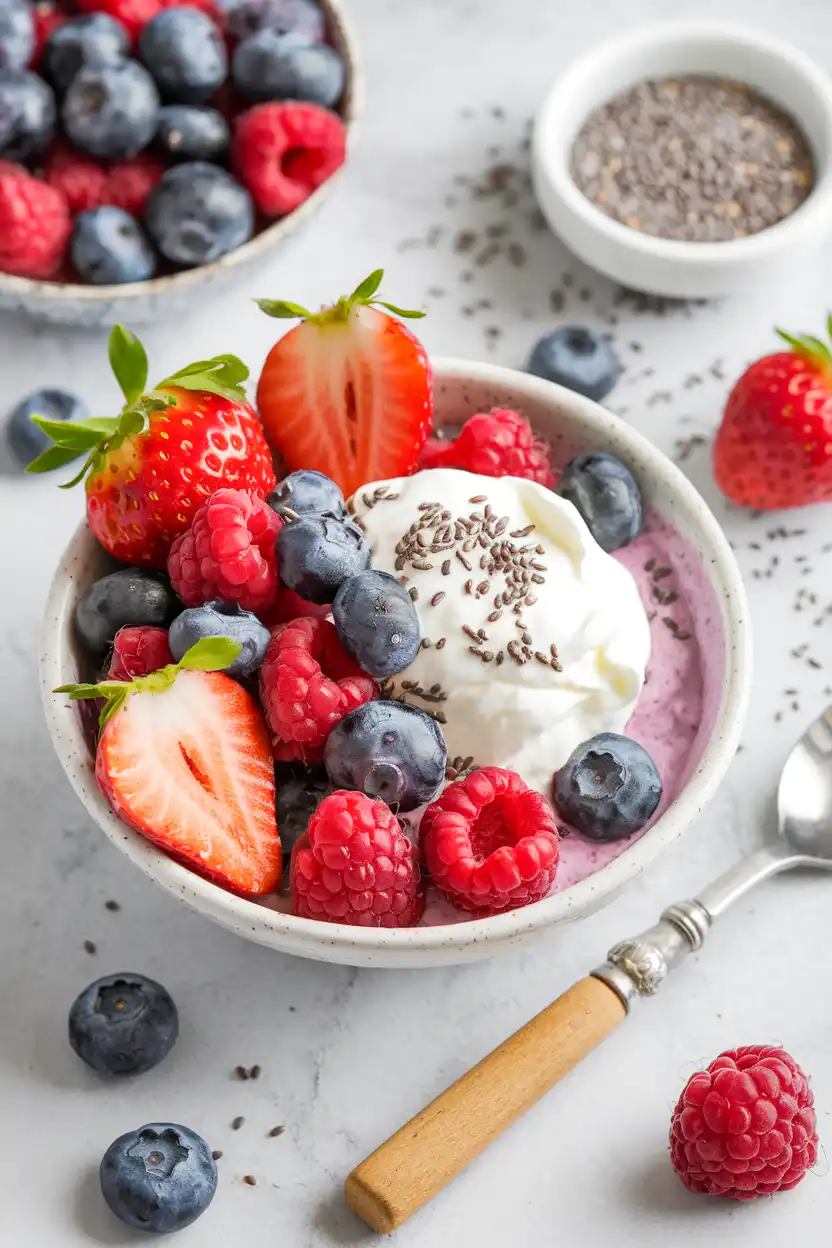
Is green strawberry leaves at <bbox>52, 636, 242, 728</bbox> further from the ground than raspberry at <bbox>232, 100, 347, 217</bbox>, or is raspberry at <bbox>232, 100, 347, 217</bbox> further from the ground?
raspberry at <bbox>232, 100, 347, 217</bbox>

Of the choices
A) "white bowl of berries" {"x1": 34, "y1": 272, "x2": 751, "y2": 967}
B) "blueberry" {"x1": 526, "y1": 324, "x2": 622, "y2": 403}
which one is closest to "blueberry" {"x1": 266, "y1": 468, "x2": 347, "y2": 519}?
"white bowl of berries" {"x1": 34, "y1": 272, "x2": 751, "y2": 967}

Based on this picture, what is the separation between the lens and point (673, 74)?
2.72m

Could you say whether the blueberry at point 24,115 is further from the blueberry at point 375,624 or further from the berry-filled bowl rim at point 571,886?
the blueberry at point 375,624

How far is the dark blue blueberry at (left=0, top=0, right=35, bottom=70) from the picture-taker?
7.93ft

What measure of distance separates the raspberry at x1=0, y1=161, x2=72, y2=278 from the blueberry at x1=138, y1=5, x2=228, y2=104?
28 cm

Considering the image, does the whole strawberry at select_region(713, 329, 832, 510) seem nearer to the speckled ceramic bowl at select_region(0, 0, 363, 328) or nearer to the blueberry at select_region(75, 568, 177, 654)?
the speckled ceramic bowl at select_region(0, 0, 363, 328)

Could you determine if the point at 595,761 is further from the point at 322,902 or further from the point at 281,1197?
the point at 281,1197

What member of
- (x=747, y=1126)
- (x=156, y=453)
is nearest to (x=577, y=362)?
(x=156, y=453)

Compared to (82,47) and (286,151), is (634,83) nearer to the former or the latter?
(286,151)

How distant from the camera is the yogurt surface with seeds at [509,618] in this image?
1.71 metres

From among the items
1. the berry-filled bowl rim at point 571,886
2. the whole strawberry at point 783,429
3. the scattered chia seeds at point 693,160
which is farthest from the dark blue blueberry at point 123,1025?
the scattered chia seeds at point 693,160

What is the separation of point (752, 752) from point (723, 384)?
698mm

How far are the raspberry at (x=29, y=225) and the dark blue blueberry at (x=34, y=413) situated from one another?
0.21 meters

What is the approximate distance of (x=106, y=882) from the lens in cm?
206
